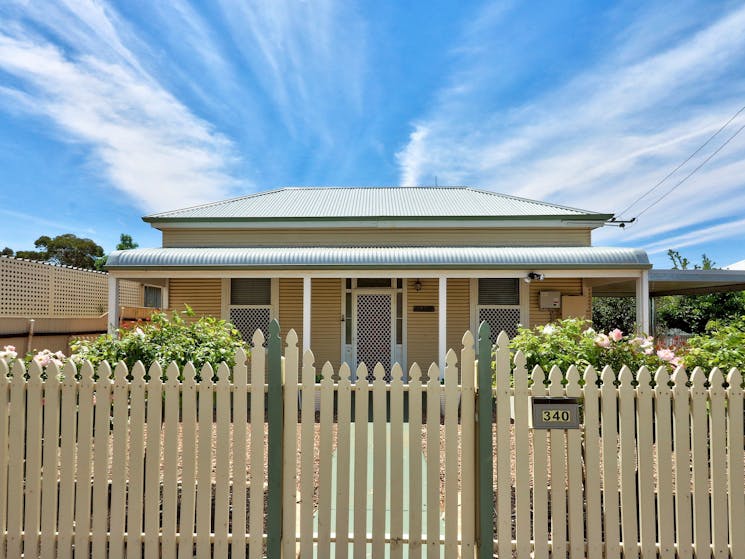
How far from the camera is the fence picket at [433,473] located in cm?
265

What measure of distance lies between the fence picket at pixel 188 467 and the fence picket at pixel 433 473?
1342mm

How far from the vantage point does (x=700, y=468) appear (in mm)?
2670

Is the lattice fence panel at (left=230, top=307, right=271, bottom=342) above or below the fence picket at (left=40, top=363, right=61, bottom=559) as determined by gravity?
above

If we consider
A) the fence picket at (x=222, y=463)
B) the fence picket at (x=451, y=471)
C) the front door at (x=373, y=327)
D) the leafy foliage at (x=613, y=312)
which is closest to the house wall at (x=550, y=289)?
the front door at (x=373, y=327)

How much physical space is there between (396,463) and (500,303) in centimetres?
813

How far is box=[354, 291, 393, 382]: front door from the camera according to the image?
403 inches

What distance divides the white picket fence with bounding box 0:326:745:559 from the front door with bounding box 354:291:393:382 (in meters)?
7.46

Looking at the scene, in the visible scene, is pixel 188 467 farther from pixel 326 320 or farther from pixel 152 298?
pixel 152 298

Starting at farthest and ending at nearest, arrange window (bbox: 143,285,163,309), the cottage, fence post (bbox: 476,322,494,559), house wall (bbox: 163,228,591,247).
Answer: window (bbox: 143,285,163,309) < house wall (bbox: 163,228,591,247) < the cottage < fence post (bbox: 476,322,494,559)

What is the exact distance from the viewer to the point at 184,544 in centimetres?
270

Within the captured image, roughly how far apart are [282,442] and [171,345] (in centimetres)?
216

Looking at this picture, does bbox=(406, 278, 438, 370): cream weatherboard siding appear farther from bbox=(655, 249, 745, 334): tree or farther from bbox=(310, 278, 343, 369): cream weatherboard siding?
bbox=(655, 249, 745, 334): tree

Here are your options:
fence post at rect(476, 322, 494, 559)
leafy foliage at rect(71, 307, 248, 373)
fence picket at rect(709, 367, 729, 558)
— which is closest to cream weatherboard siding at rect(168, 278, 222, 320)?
leafy foliage at rect(71, 307, 248, 373)

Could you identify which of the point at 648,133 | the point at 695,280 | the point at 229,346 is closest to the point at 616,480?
the point at 229,346
